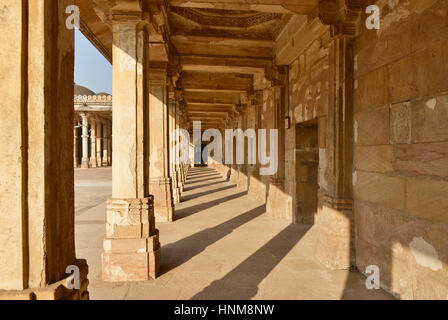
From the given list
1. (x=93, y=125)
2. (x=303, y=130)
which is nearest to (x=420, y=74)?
(x=303, y=130)

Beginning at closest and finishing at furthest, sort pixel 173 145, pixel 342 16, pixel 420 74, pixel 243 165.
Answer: pixel 420 74 < pixel 342 16 < pixel 173 145 < pixel 243 165

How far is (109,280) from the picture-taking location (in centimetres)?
364

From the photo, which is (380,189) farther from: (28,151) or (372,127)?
(28,151)

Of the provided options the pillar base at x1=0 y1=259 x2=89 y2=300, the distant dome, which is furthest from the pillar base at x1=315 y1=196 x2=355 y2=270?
the distant dome

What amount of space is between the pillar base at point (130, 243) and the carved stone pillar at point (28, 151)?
2304 mm

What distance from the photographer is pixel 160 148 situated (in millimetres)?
7270

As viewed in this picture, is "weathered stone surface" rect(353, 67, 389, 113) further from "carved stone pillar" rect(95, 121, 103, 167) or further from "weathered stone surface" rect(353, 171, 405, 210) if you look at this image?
"carved stone pillar" rect(95, 121, 103, 167)

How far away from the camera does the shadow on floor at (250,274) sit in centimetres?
326

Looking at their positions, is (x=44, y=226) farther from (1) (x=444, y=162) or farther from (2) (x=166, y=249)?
(2) (x=166, y=249)

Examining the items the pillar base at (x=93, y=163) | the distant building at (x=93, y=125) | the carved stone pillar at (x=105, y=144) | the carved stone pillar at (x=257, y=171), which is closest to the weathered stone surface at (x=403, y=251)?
the carved stone pillar at (x=257, y=171)

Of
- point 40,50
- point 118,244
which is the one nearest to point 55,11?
point 40,50

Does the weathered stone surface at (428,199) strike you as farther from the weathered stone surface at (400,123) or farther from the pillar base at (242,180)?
the pillar base at (242,180)

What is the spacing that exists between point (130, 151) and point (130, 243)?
1.24 meters

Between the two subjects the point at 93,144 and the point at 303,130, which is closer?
the point at 303,130
